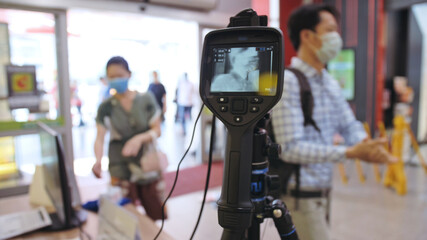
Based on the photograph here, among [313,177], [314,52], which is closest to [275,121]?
[313,177]

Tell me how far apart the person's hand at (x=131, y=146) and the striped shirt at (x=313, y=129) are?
1.52 feet

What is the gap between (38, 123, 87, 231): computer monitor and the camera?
1.09m

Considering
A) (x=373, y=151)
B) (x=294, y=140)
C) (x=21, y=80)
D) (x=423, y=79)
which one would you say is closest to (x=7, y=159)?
(x=21, y=80)

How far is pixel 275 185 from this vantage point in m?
0.53

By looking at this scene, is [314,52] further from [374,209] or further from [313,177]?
[374,209]

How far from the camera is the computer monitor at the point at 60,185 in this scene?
1089 mm

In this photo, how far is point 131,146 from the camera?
107cm

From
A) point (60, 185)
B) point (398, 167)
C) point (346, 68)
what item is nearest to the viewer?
point (60, 185)

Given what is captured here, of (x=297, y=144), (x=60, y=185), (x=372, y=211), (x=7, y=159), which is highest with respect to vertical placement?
(x=297, y=144)

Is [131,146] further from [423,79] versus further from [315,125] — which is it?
[423,79]

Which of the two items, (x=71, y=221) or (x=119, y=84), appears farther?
(x=71, y=221)

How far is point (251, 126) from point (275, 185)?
5.3 inches

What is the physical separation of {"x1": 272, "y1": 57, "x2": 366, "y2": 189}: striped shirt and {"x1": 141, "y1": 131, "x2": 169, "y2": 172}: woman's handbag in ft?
1.42

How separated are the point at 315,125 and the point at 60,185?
36.6 inches
